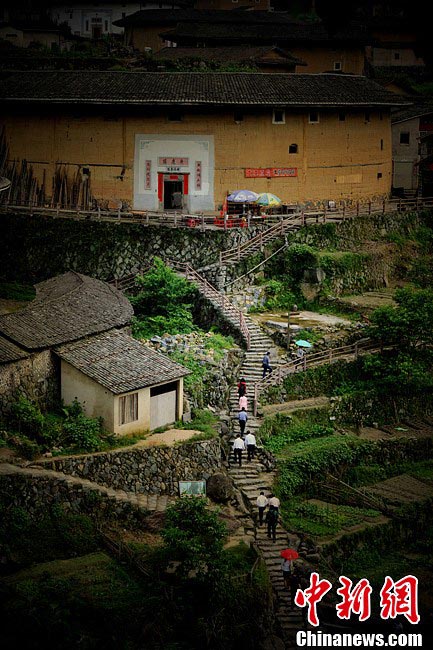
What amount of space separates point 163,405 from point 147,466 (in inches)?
93.2

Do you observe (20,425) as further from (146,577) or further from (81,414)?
(146,577)

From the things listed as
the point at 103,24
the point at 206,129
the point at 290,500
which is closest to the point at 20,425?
the point at 290,500

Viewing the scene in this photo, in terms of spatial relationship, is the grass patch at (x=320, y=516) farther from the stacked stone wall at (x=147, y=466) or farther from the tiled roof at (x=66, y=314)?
the tiled roof at (x=66, y=314)

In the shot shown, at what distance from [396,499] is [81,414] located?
341 inches

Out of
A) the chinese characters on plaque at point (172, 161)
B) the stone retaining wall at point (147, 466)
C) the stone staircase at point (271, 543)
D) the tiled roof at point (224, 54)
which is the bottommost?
the stone staircase at point (271, 543)

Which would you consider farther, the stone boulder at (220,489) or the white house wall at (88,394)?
the white house wall at (88,394)

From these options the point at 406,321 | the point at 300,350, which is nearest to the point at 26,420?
the point at 300,350

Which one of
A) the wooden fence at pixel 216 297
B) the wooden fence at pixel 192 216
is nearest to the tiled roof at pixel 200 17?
the wooden fence at pixel 192 216

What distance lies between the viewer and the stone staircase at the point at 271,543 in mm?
24453

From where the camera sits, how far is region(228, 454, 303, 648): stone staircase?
24453 mm

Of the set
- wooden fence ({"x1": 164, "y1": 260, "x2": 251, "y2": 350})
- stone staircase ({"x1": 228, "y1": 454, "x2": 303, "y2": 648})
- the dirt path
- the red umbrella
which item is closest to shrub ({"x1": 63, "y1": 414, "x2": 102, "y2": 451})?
stone staircase ({"x1": 228, "y1": 454, "x2": 303, "y2": 648})

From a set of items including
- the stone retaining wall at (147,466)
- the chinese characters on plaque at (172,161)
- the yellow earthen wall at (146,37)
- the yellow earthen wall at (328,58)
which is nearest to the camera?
A: the stone retaining wall at (147,466)

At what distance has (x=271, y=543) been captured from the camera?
89.6 feet

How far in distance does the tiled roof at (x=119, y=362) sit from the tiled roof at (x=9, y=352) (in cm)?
128
